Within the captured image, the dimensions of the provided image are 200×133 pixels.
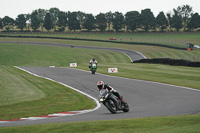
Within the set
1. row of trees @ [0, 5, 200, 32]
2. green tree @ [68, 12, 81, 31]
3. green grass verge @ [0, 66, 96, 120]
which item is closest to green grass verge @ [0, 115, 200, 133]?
green grass verge @ [0, 66, 96, 120]

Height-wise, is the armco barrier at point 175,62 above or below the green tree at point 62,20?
below

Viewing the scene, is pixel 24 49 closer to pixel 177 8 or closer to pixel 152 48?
pixel 152 48

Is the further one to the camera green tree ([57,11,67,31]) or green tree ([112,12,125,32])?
green tree ([57,11,67,31])

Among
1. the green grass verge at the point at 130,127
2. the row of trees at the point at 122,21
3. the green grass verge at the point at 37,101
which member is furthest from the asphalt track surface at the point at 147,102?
the row of trees at the point at 122,21

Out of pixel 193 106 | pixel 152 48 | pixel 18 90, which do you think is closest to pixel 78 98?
pixel 18 90

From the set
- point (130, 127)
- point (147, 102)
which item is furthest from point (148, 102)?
point (130, 127)

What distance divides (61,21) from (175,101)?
6402 inches

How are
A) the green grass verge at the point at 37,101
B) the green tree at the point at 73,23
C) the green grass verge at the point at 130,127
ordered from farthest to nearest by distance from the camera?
the green tree at the point at 73,23 → the green grass verge at the point at 37,101 → the green grass verge at the point at 130,127

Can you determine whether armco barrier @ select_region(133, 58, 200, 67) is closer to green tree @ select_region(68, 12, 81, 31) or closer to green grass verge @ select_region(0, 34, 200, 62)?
green grass verge @ select_region(0, 34, 200, 62)

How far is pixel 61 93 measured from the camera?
1975 cm

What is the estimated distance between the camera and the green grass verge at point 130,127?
895cm

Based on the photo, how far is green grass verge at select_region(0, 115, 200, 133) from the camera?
29.3ft

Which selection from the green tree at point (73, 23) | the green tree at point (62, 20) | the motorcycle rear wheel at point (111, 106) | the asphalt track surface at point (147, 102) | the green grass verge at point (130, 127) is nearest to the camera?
the green grass verge at point (130, 127)

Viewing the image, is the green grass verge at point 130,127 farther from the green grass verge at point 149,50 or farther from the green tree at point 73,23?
the green tree at point 73,23
